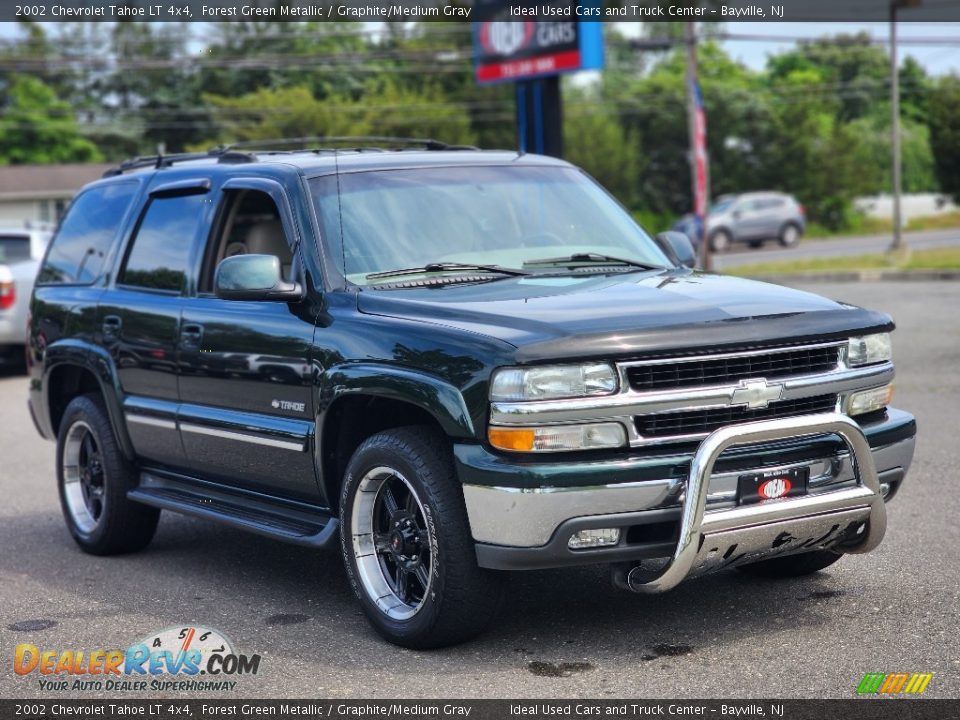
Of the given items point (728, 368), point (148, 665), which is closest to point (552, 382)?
point (728, 368)

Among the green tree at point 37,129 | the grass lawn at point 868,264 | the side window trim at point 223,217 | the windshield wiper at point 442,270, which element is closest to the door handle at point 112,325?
the side window trim at point 223,217

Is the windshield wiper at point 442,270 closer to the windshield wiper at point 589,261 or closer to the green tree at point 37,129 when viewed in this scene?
the windshield wiper at point 589,261

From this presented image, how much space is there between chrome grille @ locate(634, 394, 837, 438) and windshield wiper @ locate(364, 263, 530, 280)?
1240 millimetres

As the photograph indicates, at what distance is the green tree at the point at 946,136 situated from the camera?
36.3 metres

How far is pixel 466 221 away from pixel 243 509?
163cm

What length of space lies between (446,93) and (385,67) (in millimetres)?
3829

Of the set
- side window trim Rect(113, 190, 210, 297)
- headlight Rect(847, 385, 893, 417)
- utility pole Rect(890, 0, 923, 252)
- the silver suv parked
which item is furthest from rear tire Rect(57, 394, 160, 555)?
the silver suv parked

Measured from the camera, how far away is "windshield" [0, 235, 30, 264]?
1712cm

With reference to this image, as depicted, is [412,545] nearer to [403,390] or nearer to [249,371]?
[403,390]

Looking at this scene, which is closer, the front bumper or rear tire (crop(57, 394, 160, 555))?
the front bumper

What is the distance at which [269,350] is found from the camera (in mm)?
5887

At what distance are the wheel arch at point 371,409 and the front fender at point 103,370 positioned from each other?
5.96ft

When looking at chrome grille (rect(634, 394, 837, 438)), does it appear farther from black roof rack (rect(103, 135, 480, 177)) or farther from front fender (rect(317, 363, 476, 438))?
black roof rack (rect(103, 135, 480, 177))

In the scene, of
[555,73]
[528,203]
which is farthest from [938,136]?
[528,203]
